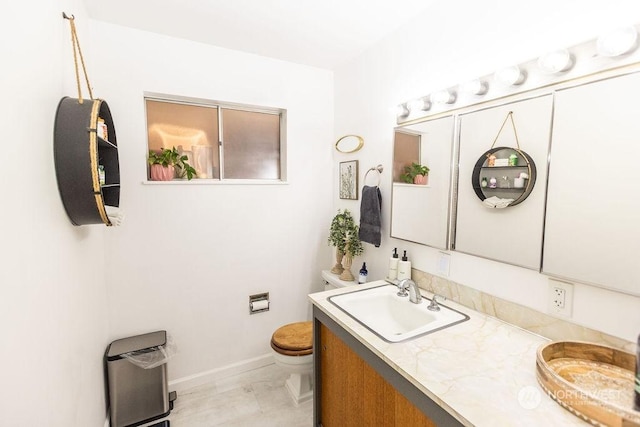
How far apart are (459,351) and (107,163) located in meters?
1.92

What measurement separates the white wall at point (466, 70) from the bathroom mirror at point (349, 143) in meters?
0.05

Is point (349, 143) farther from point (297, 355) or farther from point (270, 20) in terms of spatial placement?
point (297, 355)

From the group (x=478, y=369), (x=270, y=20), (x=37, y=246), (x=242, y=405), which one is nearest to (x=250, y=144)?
(x=270, y=20)

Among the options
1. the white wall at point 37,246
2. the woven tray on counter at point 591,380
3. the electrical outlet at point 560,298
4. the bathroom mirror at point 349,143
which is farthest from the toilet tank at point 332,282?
the white wall at point 37,246

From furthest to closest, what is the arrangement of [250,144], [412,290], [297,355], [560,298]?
[250,144] → [297,355] → [412,290] → [560,298]

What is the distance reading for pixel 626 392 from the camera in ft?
2.85

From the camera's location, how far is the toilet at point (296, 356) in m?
1.98

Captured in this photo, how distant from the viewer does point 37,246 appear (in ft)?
3.22

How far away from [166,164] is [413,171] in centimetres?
163

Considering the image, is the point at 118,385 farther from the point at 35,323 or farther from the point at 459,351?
the point at 459,351

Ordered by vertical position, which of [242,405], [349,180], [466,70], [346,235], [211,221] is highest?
[466,70]

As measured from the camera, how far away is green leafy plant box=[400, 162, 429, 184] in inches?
68.9

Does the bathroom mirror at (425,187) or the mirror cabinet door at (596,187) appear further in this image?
the bathroom mirror at (425,187)

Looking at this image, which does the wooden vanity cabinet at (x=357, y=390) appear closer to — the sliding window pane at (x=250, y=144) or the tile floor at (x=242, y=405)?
the tile floor at (x=242, y=405)
